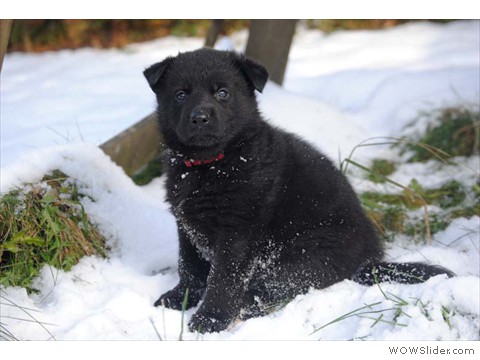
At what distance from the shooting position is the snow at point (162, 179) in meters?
3.29

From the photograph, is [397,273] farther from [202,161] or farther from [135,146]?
[135,146]

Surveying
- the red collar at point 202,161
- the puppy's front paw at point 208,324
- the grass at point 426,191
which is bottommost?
the puppy's front paw at point 208,324

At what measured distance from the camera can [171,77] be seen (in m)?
3.66

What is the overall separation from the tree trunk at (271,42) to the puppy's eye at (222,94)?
260 centimetres

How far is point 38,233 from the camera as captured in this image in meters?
3.75

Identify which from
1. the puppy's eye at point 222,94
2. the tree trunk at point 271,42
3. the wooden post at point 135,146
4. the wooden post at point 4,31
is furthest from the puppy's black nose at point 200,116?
the tree trunk at point 271,42

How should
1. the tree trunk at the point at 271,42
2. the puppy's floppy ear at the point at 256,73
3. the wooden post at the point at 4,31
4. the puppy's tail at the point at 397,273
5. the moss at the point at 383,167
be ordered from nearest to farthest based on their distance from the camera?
→ the puppy's tail at the point at 397,273 → the puppy's floppy ear at the point at 256,73 → the wooden post at the point at 4,31 → the moss at the point at 383,167 → the tree trunk at the point at 271,42

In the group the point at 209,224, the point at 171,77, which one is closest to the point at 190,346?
the point at 209,224

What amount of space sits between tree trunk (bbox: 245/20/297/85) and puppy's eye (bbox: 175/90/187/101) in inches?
103

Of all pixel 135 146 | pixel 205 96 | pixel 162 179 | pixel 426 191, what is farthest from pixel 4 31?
pixel 426 191

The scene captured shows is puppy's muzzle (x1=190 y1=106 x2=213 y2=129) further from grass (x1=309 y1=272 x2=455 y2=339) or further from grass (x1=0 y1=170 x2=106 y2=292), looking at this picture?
grass (x1=309 y1=272 x2=455 y2=339)

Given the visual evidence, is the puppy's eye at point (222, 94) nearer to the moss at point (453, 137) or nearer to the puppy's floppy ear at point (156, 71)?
the puppy's floppy ear at point (156, 71)

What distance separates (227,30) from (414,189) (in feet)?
17.3
